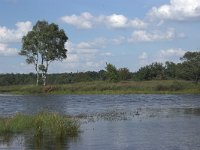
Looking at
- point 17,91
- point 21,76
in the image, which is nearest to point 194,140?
point 17,91

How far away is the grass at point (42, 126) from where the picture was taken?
28062 millimetres

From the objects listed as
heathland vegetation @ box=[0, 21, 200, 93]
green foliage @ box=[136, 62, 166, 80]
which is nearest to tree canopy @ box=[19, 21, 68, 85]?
heathland vegetation @ box=[0, 21, 200, 93]

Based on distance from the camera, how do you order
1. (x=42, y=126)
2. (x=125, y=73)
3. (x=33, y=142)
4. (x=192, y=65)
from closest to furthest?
(x=33, y=142)
(x=42, y=126)
(x=192, y=65)
(x=125, y=73)

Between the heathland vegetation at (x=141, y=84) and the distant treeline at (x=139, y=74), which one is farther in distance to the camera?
the distant treeline at (x=139, y=74)

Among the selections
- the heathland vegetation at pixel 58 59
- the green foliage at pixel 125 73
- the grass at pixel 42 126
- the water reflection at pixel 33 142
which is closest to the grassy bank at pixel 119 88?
the heathland vegetation at pixel 58 59

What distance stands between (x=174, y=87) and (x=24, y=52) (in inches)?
1281

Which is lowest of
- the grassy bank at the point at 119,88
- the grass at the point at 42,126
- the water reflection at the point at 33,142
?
the water reflection at the point at 33,142

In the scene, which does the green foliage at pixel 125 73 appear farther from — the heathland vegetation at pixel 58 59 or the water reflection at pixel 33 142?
the water reflection at pixel 33 142

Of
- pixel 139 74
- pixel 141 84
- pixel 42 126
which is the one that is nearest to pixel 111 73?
pixel 139 74

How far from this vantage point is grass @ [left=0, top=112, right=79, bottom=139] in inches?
1105

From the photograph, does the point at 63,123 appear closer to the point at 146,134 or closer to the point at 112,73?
the point at 146,134

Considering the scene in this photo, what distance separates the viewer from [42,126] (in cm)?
2859

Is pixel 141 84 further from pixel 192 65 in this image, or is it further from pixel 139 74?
pixel 139 74

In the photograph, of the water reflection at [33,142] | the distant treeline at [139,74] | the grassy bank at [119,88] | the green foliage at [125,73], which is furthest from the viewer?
the green foliage at [125,73]
